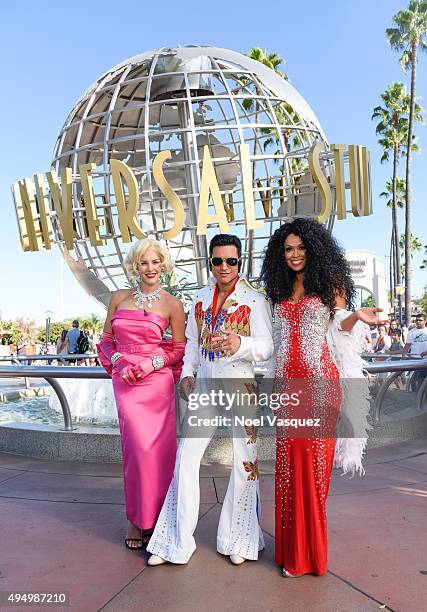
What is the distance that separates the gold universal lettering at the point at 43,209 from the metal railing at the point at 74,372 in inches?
115

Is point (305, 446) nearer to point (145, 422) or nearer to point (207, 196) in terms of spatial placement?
point (145, 422)

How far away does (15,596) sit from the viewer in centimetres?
220

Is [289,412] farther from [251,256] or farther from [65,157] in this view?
[65,157]

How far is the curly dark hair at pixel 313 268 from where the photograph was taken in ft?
8.20

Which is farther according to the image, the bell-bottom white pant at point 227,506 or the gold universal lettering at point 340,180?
the gold universal lettering at point 340,180

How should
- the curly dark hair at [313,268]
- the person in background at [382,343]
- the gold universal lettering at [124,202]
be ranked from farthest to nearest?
the person in background at [382,343] → the gold universal lettering at [124,202] → the curly dark hair at [313,268]

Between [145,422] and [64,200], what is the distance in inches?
184

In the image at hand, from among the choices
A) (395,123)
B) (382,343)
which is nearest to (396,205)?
(395,123)

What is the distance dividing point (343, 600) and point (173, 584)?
71 cm

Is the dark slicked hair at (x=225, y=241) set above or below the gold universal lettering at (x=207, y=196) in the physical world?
below

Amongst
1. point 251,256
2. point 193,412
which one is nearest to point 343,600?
point 193,412

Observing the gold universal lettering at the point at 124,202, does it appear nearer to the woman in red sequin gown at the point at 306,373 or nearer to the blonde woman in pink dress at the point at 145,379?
the blonde woman in pink dress at the point at 145,379

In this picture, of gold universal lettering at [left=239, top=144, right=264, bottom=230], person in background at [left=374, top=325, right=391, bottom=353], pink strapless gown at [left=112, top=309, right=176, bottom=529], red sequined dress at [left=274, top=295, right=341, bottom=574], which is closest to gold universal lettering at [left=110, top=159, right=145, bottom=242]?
gold universal lettering at [left=239, top=144, right=264, bottom=230]

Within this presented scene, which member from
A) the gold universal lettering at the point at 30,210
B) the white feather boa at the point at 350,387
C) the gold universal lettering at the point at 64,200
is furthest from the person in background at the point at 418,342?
the gold universal lettering at the point at 30,210
